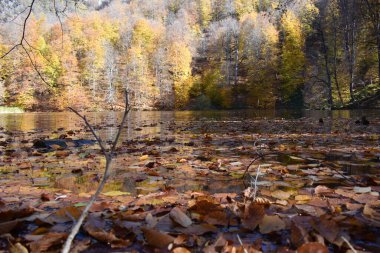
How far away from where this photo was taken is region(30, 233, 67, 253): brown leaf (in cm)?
109

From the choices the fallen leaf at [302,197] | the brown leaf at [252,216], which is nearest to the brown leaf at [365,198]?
the fallen leaf at [302,197]

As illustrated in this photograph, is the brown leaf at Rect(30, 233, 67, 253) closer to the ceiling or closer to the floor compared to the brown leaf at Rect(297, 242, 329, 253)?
closer to the floor

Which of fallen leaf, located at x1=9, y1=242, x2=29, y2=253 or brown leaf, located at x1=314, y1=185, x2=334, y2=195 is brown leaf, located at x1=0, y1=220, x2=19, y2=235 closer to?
fallen leaf, located at x1=9, y1=242, x2=29, y2=253

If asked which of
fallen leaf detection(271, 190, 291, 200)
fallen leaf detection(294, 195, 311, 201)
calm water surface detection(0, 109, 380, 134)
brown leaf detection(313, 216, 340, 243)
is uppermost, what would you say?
calm water surface detection(0, 109, 380, 134)

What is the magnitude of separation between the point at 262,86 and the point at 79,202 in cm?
3824

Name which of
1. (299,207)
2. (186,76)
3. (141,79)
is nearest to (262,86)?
(186,76)

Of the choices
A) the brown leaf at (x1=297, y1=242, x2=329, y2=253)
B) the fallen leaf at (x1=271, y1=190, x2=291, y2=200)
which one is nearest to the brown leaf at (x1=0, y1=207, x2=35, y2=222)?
the brown leaf at (x1=297, y1=242, x2=329, y2=253)

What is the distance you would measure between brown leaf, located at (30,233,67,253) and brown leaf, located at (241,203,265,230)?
706 mm

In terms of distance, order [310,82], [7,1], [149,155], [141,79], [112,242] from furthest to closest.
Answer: [141,79] < [310,82] < [7,1] < [149,155] < [112,242]

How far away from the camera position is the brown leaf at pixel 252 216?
1.33 m

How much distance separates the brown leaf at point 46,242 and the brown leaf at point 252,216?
706 mm

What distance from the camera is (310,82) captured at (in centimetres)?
3297

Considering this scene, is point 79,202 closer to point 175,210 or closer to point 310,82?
point 175,210

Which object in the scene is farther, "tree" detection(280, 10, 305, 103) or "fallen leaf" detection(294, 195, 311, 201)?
"tree" detection(280, 10, 305, 103)
